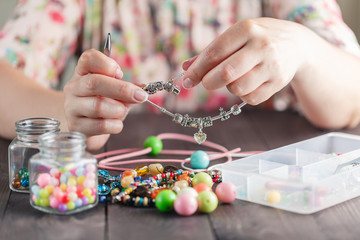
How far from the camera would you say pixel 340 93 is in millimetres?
1259

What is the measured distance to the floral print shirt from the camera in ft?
4.63

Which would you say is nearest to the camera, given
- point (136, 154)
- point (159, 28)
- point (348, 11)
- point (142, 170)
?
point (142, 170)

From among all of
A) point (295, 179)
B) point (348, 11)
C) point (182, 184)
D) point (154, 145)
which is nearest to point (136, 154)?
point (154, 145)

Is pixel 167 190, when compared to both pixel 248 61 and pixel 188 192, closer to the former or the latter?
pixel 188 192

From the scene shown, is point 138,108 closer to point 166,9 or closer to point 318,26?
point 166,9

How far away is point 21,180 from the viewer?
2.78 feet

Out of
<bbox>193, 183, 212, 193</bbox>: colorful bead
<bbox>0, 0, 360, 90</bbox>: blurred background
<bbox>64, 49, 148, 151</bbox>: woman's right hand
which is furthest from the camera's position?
<bbox>0, 0, 360, 90</bbox>: blurred background

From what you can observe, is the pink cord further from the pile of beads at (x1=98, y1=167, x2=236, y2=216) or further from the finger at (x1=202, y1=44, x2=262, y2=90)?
the finger at (x1=202, y1=44, x2=262, y2=90)

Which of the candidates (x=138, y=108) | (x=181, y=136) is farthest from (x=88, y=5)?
(x=181, y=136)

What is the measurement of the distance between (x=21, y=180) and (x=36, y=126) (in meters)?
0.09

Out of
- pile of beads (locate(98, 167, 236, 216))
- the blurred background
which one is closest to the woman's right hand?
pile of beads (locate(98, 167, 236, 216))

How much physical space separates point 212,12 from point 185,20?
8 cm

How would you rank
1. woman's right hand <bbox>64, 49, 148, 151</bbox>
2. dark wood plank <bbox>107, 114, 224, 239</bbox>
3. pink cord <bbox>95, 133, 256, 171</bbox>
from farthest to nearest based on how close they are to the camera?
pink cord <bbox>95, 133, 256, 171</bbox> → woman's right hand <bbox>64, 49, 148, 151</bbox> → dark wood plank <bbox>107, 114, 224, 239</bbox>

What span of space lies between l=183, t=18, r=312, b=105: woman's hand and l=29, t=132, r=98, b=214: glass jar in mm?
235
